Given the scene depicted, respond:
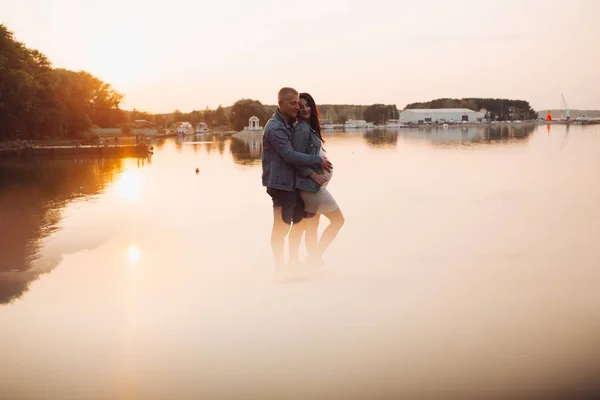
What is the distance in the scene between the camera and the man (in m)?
6.30

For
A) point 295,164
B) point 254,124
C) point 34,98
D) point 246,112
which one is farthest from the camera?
point 246,112

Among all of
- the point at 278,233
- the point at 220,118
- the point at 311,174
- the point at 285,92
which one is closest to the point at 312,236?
the point at 278,233

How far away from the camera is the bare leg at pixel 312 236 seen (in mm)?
7156

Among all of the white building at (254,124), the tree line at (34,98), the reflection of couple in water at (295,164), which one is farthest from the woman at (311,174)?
the white building at (254,124)

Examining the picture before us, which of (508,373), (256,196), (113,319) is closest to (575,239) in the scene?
(508,373)

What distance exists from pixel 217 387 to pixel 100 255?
5.53 m

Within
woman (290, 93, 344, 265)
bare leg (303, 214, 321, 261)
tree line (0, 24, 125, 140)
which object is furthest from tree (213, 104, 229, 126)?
woman (290, 93, 344, 265)

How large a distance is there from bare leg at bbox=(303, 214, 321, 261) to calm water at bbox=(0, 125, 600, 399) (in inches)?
11.8

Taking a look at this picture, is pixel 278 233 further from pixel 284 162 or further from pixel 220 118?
pixel 220 118

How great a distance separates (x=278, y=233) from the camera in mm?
7074

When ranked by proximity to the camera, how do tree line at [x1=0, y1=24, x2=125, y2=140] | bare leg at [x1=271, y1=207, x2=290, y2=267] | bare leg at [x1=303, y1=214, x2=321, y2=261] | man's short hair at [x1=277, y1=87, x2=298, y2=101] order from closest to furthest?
man's short hair at [x1=277, y1=87, x2=298, y2=101] < bare leg at [x1=271, y1=207, x2=290, y2=267] < bare leg at [x1=303, y1=214, x2=321, y2=261] < tree line at [x1=0, y1=24, x2=125, y2=140]

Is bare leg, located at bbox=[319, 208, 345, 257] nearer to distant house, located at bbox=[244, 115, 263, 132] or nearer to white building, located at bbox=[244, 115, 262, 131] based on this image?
distant house, located at bbox=[244, 115, 263, 132]

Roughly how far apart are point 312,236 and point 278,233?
49 centimetres

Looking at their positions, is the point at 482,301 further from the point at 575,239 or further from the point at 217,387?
the point at 575,239
